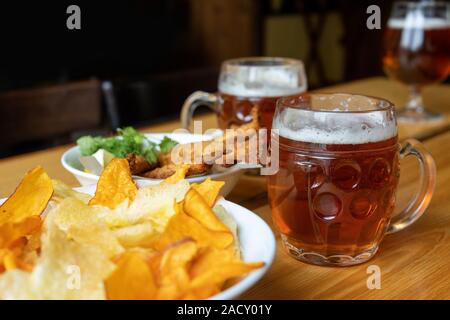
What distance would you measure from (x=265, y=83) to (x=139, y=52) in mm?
2846

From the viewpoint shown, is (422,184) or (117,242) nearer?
(117,242)

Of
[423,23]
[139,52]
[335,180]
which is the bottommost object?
[139,52]

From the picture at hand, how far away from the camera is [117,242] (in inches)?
22.4

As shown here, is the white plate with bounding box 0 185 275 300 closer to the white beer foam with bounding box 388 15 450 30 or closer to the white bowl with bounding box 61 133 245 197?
the white bowl with bounding box 61 133 245 197

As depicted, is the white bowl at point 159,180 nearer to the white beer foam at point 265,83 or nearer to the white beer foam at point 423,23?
the white beer foam at point 265,83

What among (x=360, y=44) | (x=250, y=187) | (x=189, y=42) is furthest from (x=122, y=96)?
(x=360, y=44)

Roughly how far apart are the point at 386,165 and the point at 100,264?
0.35 m

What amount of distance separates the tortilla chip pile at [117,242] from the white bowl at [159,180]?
77mm

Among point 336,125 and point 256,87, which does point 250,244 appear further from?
point 256,87

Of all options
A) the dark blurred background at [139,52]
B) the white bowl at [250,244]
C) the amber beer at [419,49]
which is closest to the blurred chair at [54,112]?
the dark blurred background at [139,52]

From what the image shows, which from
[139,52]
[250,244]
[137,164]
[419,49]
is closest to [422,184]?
[250,244]

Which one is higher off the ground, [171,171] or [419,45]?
[419,45]

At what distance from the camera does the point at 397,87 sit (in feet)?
6.40

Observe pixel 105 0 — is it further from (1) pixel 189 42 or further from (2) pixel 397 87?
(2) pixel 397 87
